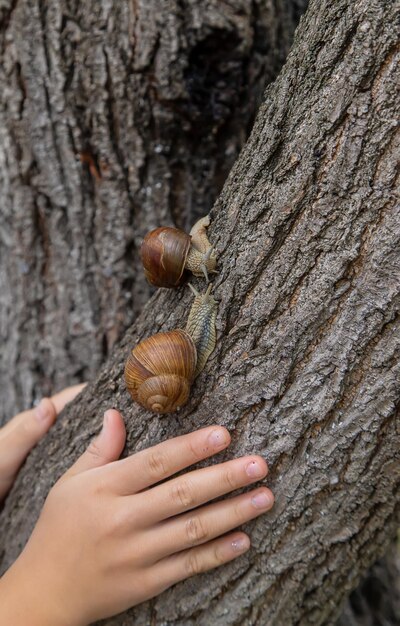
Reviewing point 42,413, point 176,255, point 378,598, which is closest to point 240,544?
point 176,255

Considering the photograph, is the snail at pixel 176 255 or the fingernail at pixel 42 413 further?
the fingernail at pixel 42 413

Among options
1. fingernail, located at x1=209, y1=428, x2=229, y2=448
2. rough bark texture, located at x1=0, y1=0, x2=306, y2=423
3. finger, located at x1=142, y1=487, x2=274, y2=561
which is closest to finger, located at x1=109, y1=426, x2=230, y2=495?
fingernail, located at x1=209, y1=428, x2=229, y2=448

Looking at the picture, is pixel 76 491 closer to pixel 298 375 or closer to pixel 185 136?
pixel 298 375

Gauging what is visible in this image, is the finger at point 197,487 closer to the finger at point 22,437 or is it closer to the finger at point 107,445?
the finger at point 107,445

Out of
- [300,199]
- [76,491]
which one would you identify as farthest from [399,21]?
[76,491]

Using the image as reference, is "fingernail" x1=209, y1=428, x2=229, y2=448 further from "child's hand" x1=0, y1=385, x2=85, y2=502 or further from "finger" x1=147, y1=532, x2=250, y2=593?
"child's hand" x1=0, y1=385, x2=85, y2=502

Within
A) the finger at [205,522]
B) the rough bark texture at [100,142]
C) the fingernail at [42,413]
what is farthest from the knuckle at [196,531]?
the rough bark texture at [100,142]

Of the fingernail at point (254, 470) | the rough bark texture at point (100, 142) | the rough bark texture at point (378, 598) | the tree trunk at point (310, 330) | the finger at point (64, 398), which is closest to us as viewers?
the tree trunk at point (310, 330)
